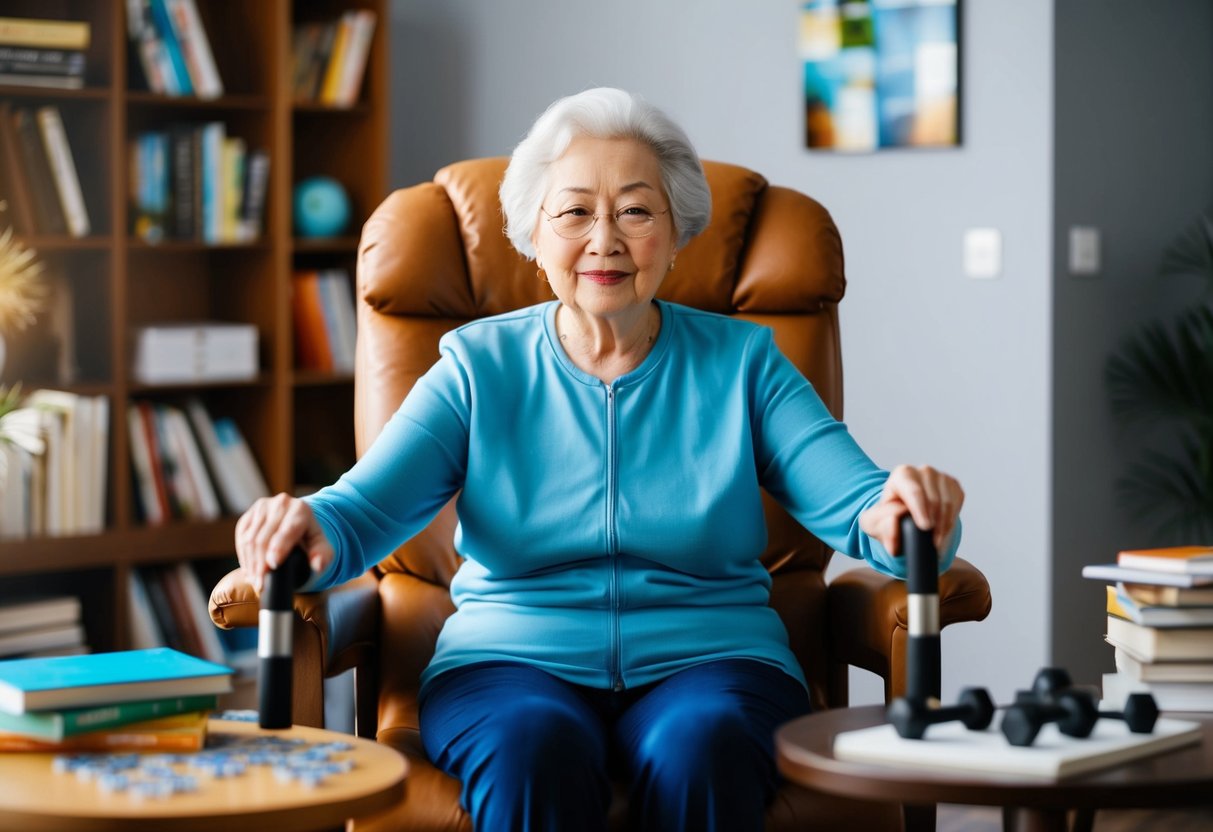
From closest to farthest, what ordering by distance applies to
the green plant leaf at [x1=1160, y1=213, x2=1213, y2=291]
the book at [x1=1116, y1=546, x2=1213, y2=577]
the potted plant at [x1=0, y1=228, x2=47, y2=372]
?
the book at [x1=1116, y1=546, x2=1213, y2=577] < the potted plant at [x1=0, y1=228, x2=47, y2=372] < the green plant leaf at [x1=1160, y1=213, x2=1213, y2=291]

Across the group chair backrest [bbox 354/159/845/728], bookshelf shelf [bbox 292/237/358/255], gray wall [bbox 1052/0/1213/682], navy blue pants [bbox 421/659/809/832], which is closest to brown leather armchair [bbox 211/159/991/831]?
chair backrest [bbox 354/159/845/728]

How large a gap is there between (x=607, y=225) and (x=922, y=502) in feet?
1.82

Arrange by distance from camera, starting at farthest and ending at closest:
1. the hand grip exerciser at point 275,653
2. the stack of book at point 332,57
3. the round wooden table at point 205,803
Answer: the stack of book at point 332,57, the hand grip exerciser at point 275,653, the round wooden table at point 205,803

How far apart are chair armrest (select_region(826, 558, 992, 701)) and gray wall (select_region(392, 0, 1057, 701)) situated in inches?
48.1

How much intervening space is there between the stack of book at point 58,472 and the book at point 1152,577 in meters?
2.15

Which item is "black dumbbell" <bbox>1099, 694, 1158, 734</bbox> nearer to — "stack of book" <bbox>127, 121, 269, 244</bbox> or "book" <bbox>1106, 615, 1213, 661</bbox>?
"book" <bbox>1106, 615, 1213, 661</bbox>

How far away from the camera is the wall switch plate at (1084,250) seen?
10.1 feet

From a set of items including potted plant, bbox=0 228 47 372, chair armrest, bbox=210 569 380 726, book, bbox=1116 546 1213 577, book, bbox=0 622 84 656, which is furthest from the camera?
book, bbox=0 622 84 656

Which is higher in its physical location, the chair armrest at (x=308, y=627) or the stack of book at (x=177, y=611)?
the chair armrest at (x=308, y=627)

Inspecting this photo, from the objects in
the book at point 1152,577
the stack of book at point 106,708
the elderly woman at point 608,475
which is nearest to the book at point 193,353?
the elderly woman at point 608,475

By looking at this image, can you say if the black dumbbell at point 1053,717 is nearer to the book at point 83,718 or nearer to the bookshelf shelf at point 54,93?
the book at point 83,718

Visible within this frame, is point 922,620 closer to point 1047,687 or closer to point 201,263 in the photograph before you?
point 1047,687

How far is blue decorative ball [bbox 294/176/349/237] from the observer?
3480mm

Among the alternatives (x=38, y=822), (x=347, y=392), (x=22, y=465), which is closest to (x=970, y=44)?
(x=347, y=392)
